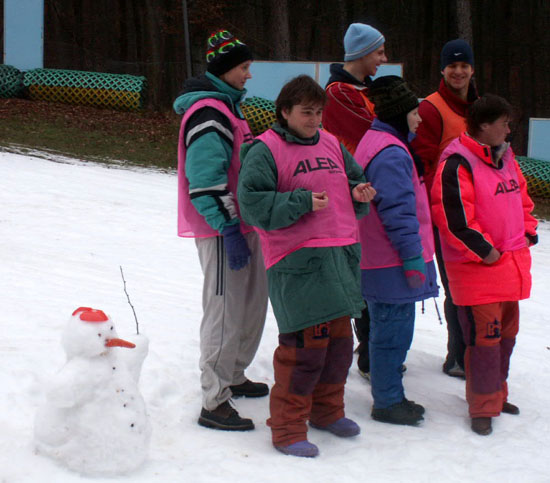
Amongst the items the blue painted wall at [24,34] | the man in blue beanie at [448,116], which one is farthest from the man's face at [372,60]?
the blue painted wall at [24,34]

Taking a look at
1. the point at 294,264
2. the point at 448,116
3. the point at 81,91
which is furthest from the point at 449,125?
the point at 81,91

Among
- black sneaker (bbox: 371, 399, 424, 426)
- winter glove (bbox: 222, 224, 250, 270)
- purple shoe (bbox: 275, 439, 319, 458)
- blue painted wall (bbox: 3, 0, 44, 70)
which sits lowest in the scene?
black sneaker (bbox: 371, 399, 424, 426)

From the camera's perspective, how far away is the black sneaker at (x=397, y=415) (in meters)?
3.87

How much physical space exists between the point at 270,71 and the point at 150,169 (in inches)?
166

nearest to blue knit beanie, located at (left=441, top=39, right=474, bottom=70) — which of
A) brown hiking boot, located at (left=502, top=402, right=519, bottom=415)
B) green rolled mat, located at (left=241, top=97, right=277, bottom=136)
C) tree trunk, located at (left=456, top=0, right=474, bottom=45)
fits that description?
brown hiking boot, located at (left=502, top=402, right=519, bottom=415)

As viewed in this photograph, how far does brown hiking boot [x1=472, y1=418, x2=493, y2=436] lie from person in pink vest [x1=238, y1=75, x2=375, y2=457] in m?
0.91

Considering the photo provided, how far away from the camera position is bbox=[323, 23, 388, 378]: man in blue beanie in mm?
4234

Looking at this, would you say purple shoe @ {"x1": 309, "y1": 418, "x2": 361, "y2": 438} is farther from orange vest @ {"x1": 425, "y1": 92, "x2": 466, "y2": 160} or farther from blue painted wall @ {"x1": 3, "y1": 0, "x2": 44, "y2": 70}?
Result: blue painted wall @ {"x1": 3, "y1": 0, "x2": 44, "y2": 70}

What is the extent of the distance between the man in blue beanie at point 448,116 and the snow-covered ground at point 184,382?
477 mm

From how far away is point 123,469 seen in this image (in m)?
2.94

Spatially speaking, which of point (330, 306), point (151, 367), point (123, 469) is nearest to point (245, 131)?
point (330, 306)

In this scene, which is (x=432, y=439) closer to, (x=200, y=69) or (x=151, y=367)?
(x=151, y=367)

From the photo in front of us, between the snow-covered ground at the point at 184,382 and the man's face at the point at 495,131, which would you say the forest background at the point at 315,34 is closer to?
the snow-covered ground at the point at 184,382

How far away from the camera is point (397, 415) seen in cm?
387
